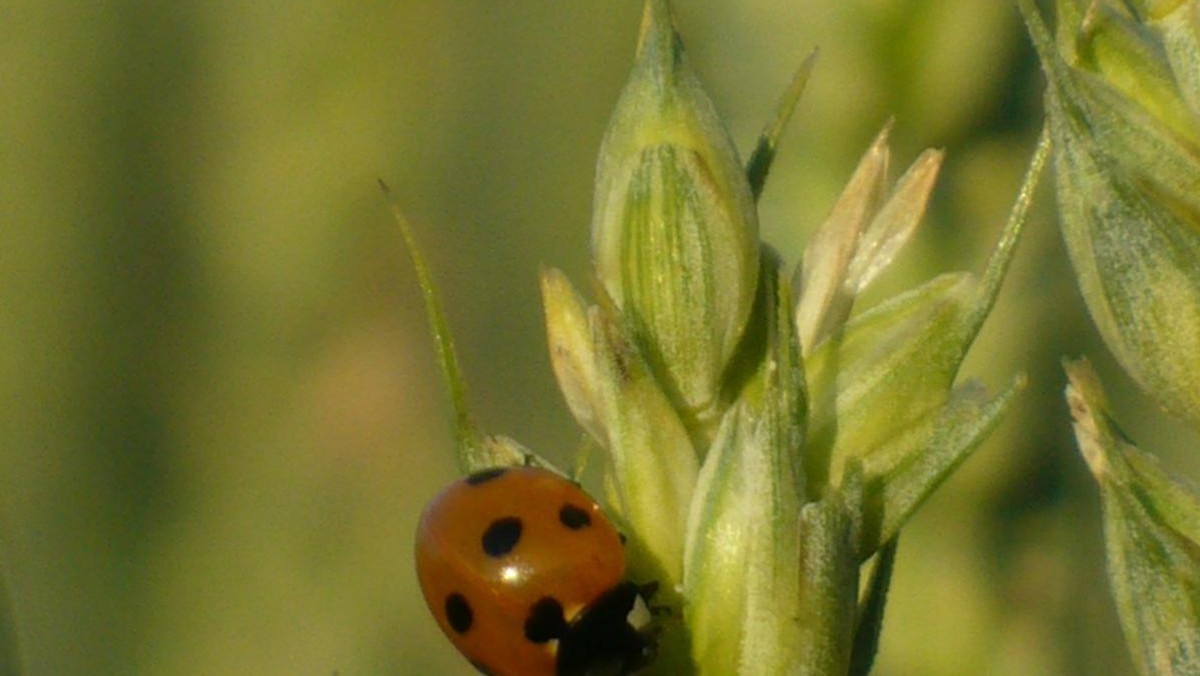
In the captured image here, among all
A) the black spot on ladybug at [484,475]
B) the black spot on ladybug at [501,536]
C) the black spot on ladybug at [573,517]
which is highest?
the black spot on ladybug at [484,475]

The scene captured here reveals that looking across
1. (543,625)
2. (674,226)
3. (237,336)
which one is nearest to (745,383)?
(674,226)

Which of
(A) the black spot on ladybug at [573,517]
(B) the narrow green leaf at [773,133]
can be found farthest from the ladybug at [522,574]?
(B) the narrow green leaf at [773,133]

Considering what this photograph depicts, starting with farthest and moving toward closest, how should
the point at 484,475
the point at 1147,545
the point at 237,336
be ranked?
1. the point at 237,336
2. the point at 484,475
3. the point at 1147,545

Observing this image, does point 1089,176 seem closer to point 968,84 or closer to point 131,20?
point 968,84

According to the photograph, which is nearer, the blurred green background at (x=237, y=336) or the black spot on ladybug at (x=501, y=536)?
the black spot on ladybug at (x=501, y=536)

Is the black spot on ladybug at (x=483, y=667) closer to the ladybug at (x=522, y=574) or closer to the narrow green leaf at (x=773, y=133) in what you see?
the ladybug at (x=522, y=574)

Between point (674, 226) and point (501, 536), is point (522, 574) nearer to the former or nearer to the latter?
point (501, 536)
